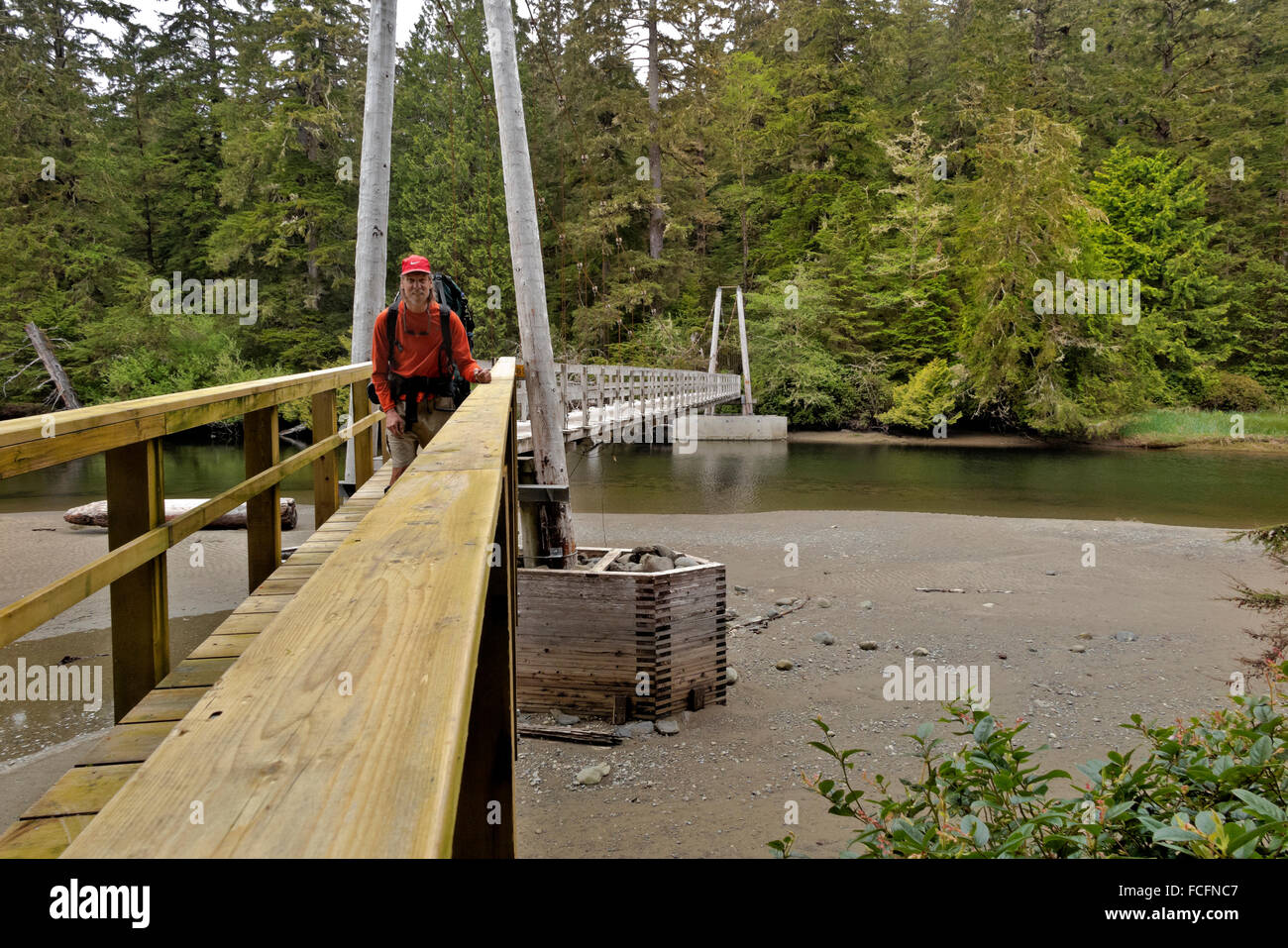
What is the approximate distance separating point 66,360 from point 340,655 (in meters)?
29.3

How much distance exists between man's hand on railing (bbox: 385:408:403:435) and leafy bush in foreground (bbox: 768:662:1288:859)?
2.93 m

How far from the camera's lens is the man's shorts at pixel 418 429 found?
161 inches

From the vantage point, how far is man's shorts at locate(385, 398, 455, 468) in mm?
4078

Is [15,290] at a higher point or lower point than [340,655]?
higher

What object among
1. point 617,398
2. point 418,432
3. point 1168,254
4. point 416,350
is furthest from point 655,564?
point 1168,254

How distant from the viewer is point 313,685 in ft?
2.17

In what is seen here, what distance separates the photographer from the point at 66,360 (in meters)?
24.6

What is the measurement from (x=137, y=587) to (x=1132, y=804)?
223 centimetres

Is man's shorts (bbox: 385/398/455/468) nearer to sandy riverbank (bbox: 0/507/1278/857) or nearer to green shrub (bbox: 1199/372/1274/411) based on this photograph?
sandy riverbank (bbox: 0/507/1278/857)

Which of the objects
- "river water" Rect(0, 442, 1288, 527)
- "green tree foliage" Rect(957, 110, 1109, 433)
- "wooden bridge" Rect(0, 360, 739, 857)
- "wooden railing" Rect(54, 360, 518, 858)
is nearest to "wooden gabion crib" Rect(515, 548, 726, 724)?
"wooden bridge" Rect(0, 360, 739, 857)

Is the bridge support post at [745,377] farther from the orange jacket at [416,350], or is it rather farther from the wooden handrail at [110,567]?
the wooden handrail at [110,567]

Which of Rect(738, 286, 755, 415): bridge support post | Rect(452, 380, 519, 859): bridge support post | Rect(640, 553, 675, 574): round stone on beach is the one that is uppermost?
Rect(738, 286, 755, 415): bridge support post
